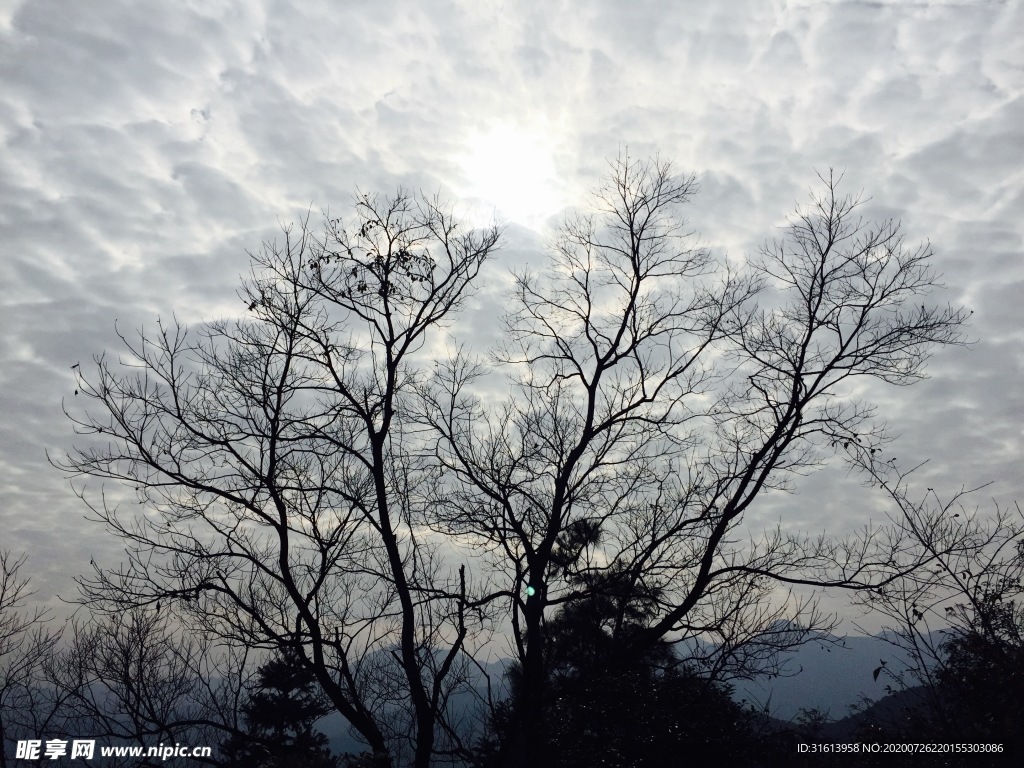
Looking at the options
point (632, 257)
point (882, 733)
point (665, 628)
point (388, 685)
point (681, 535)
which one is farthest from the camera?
point (388, 685)

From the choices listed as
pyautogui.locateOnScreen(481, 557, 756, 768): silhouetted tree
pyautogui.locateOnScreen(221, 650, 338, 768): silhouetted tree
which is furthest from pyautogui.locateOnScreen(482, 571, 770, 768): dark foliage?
pyautogui.locateOnScreen(221, 650, 338, 768): silhouetted tree

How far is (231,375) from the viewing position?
10836 millimetres

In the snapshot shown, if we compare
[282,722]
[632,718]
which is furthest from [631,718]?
[282,722]

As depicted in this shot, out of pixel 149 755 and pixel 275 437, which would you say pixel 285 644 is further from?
pixel 149 755

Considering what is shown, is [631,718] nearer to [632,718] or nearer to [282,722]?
[632,718]

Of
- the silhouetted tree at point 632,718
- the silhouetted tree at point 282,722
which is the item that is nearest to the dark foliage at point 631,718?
the silhouetted tree at point 632,718

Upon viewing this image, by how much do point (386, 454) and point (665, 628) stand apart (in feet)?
17.0

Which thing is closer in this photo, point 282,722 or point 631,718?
point 631,718

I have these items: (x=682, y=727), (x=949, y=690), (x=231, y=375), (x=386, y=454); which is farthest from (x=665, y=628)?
(x=231, y=375)

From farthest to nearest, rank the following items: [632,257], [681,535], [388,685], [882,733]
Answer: [388,685], [632,257], [681,535], [882,733]

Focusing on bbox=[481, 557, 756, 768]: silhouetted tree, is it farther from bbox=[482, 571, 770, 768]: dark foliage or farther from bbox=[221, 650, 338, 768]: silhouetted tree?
bbox=[221, 650, 338, 768]: silhouetted tree

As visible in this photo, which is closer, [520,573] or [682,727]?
[682,727]

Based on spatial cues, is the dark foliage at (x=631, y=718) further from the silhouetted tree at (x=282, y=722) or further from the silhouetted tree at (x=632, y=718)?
the silhouetted tree at (x=282, y=722)

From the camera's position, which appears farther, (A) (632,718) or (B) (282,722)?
(B) (282,722)
